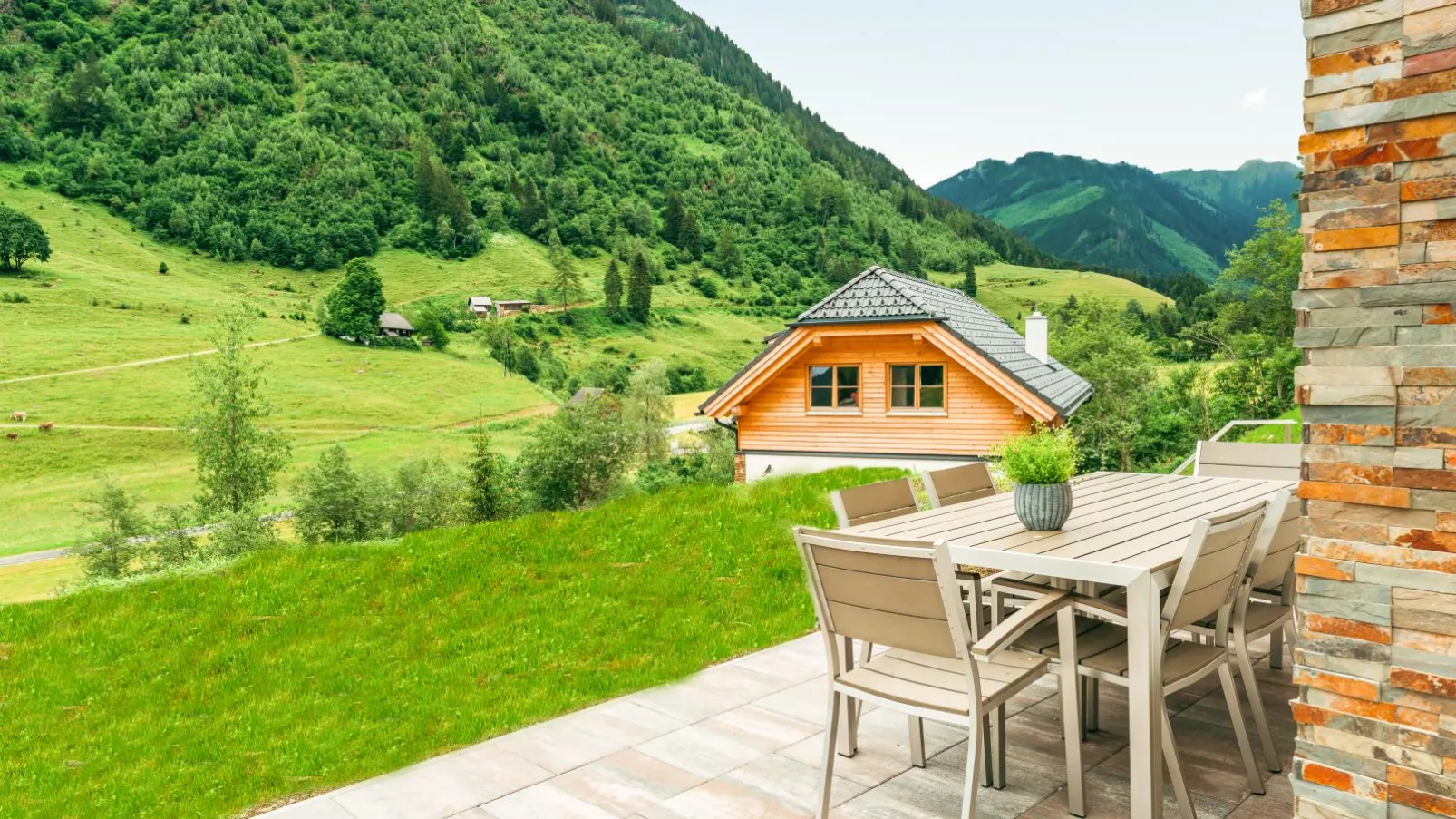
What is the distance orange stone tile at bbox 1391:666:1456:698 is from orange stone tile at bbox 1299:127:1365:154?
1.03 meters

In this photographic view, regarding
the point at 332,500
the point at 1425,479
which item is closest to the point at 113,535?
the point at 332,500

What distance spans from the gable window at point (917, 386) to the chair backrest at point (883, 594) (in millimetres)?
13974

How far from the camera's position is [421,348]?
72.4 meters

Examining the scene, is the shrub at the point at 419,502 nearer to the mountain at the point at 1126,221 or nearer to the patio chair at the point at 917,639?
the patio chair at the point at 917,639

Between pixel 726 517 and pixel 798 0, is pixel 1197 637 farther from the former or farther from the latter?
pixel 798 0

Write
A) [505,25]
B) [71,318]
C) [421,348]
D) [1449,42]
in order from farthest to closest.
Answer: [505,25], [421,348], [71,318], [1449,42]

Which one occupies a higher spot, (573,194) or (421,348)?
(573,194)

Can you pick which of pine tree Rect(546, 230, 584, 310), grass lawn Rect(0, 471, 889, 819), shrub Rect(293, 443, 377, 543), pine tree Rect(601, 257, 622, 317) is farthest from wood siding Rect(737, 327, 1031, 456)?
pine tree Rect(546, 230, 584, 310)

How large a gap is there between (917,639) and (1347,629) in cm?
99

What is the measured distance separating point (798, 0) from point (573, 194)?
1536 inches

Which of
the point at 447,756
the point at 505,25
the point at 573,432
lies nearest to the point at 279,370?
the point at 573,432

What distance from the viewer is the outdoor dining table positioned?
2342mm

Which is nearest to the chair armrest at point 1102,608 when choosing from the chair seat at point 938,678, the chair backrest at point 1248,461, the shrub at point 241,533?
the chair seat at point 938,678

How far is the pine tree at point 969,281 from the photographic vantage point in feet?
248
